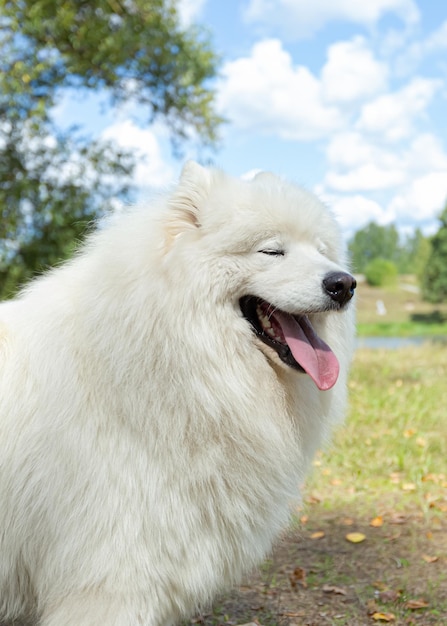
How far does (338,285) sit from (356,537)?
3115 mm

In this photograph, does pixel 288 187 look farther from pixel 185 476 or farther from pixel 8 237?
pixel 8 237

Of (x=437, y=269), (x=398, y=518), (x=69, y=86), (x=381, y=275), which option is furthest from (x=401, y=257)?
(x=398, y=518)

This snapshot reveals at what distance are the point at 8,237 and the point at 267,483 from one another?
8365mm

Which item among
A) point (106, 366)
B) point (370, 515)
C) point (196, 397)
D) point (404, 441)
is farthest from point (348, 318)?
point (404, 441)

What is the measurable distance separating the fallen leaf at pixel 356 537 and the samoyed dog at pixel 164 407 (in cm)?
252

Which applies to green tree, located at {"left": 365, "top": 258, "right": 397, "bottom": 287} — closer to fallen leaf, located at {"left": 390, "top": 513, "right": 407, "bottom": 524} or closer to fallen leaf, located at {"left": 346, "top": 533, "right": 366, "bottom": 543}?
fallen leaf, located at {"left": 390, "top": 513, "right": 407, "bottom": 524}

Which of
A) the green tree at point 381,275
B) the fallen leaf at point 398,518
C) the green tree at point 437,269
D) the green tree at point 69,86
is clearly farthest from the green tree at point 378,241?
the fallen leaf at point 398,518

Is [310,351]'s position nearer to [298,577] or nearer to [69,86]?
[298,577]

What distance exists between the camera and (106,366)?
Answer: 261cm

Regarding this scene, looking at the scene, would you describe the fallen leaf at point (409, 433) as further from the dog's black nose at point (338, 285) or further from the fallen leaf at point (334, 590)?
the dog's black nose at point (338, 285)

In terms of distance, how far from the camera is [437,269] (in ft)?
137

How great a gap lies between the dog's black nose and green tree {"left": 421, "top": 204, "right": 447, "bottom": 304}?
38974 mm

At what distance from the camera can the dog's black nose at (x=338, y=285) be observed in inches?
99.6

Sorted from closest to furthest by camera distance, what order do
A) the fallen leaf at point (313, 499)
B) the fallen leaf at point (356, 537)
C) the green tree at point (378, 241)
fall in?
the fallen leaf at point (356, 537) < the fallen leaf at point (313, 499) < the green tree at point (378, 241)
